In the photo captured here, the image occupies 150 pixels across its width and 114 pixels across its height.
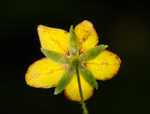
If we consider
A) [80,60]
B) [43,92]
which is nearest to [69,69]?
[80,60]

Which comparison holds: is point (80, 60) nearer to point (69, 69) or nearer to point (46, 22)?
point (69, 69)

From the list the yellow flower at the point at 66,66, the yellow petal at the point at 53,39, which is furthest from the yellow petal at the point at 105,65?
the yellow petal at the point at 53,39

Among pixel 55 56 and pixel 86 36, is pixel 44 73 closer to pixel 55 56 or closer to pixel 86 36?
pixel 55 56

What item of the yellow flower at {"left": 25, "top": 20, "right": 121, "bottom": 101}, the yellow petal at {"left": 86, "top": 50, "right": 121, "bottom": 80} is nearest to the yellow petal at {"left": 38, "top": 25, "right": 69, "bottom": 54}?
the yellow flower at {"left": 25, "top": 20, "right": 121, "bottom": 101}

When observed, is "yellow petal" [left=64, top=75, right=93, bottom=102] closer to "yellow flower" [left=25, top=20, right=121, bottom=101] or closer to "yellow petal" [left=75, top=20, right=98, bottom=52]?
"yellow flower" [left=25, top=20, right=121, bottom=101]

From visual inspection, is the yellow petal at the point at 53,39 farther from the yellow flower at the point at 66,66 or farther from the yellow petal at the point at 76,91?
the yellow petal at the point at 76,91

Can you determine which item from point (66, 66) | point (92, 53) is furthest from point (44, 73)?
point (92, 53)
